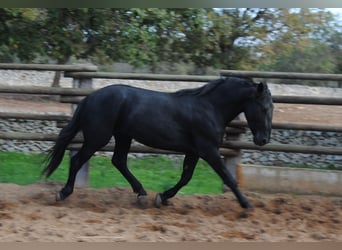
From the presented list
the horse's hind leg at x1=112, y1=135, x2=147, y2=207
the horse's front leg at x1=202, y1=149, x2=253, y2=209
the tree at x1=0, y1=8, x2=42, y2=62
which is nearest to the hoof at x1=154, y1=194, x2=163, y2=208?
the horse's hind leg at x1=112, y1=135, x2=147, y2=207

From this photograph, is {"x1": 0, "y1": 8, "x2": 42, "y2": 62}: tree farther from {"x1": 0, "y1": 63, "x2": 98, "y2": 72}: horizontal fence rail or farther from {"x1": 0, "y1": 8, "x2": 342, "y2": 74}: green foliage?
{"x1": 0, "y1": 63, "x2": 98, "y2": 72}: horizontal fence rail

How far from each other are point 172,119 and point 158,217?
1.05 m

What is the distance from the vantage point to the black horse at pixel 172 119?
5625 mm

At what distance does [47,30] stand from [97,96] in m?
5.81

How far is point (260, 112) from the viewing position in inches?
221

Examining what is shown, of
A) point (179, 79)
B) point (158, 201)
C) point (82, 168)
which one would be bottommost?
point (82, 168)

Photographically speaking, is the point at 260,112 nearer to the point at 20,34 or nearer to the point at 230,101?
the point at 230,101

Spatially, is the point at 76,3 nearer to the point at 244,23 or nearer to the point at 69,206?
the point at 69,206

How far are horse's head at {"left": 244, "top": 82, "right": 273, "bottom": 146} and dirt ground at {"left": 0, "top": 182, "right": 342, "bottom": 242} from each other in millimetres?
768

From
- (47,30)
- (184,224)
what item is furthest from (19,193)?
(47,30)

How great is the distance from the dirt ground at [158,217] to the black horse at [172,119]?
0.32 m

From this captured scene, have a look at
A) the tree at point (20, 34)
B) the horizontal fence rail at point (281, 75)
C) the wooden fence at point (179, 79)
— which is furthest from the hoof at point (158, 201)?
the tree at point (20, 34)

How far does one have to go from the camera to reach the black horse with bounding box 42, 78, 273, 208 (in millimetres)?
5625

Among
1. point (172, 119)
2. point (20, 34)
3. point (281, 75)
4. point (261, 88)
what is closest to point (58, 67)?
point (172, 119)
